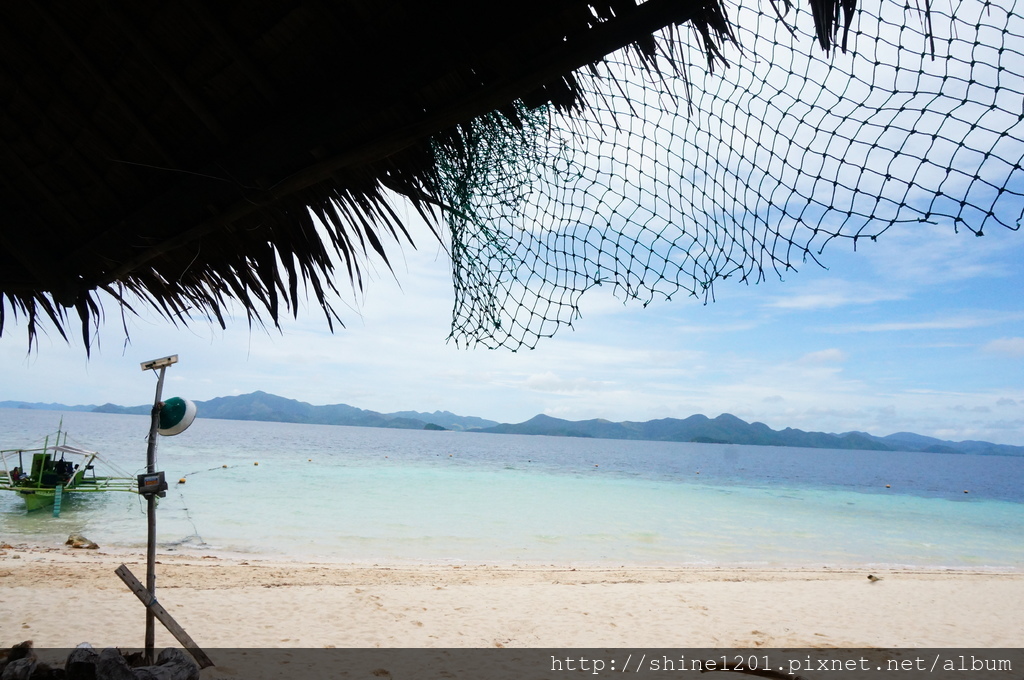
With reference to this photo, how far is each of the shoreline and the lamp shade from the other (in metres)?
2.67

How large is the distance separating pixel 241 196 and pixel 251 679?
3523mm

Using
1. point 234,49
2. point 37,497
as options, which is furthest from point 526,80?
point 37,497

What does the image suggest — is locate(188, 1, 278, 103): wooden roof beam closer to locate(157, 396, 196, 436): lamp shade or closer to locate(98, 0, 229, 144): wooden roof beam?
locate(98, 0, 229, 144): wooden roof beam

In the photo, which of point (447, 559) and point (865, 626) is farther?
point (447, 559)

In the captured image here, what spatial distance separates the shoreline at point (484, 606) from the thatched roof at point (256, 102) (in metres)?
3.88

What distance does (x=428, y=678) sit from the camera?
4.15 metres

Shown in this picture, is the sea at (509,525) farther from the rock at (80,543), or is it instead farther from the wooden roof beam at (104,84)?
the wooden roof beam at (104,84)

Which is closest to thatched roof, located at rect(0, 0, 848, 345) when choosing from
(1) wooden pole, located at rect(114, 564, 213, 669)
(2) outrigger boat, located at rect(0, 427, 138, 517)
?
(1) wooden pole, located at rect(114, 564, 213, 669)

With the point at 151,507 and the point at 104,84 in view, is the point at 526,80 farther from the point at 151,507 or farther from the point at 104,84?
the point at 151,507

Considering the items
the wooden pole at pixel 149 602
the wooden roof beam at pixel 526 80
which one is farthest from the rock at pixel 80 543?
the wooden roof beam at pixel 526 80

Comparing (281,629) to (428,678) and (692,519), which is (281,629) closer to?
(428,678)

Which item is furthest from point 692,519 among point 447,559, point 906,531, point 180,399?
point 180,399

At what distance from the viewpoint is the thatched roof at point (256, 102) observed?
1.29 metres

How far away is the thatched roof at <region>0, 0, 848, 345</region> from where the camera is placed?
1.29 m
